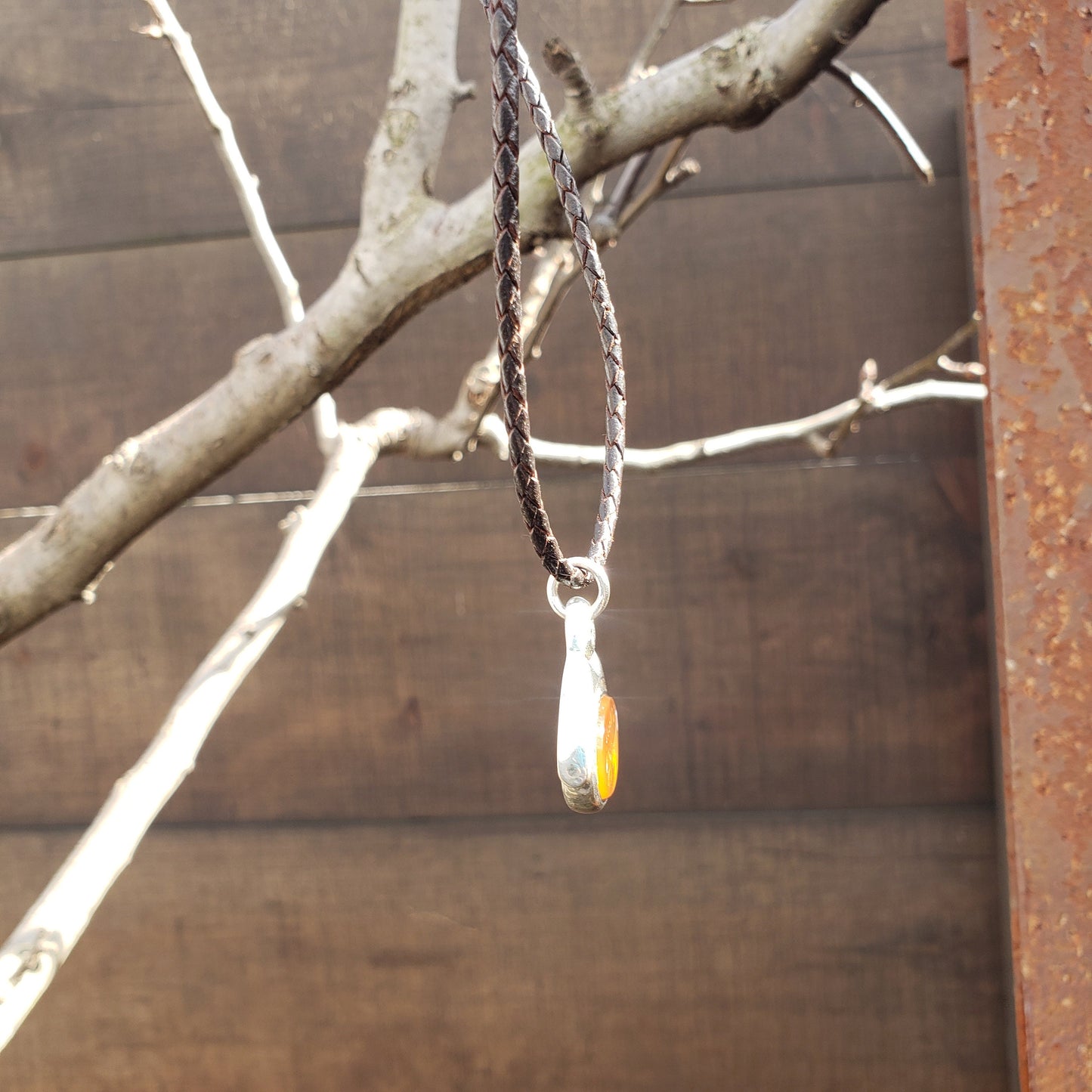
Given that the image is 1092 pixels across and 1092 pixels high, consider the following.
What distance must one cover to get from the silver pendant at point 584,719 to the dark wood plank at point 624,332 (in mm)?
543

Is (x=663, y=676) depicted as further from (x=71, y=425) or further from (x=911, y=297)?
(x=71, y=425)

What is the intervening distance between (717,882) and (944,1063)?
0.23 m

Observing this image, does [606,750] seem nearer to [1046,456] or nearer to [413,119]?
[1046,456]

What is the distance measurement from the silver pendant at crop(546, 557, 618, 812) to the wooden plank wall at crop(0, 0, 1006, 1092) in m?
0.52

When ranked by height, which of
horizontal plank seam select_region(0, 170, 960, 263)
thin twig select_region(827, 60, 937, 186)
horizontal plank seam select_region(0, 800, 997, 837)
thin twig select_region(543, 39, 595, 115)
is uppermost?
horizontal plank seam select_region(0, 170, 960, 263)

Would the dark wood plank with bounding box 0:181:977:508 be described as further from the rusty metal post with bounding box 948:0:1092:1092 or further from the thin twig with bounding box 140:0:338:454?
the rusty metal post with bounding box 948:0:1092:1092

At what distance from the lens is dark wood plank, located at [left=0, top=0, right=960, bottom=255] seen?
0.84m

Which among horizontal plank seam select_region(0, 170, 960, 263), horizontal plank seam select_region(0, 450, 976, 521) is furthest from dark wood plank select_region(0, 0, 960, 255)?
horizontal plank seam select_region(0, 450, 976, 521)

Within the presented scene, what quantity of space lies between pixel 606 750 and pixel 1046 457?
17cm

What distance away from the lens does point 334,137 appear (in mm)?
886

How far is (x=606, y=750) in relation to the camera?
12.9 inches

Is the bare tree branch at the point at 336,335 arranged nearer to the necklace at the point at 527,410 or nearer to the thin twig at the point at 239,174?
the thin twig at the point at 239,174

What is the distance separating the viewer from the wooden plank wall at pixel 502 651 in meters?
0.84

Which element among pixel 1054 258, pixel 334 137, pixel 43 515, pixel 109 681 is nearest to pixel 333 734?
pixel 109 681
